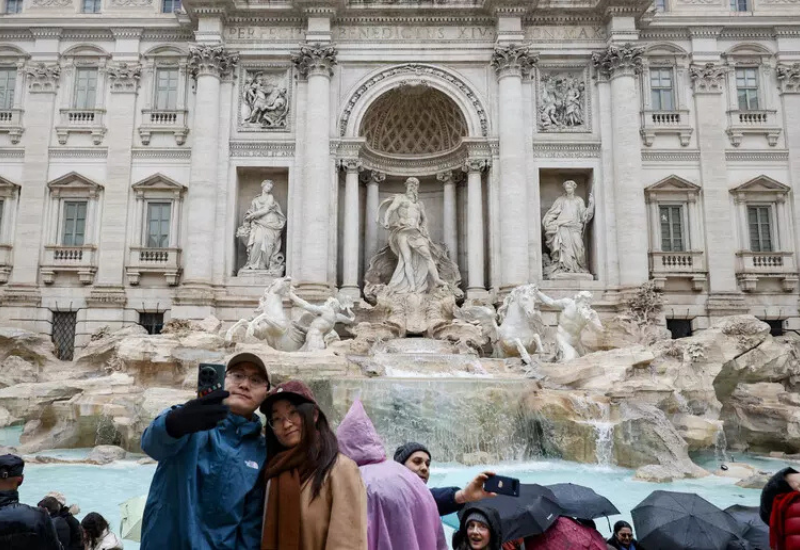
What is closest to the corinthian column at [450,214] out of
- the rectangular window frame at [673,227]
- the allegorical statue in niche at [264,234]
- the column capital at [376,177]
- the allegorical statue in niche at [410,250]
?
the allegorical statue in niche at [410,250]

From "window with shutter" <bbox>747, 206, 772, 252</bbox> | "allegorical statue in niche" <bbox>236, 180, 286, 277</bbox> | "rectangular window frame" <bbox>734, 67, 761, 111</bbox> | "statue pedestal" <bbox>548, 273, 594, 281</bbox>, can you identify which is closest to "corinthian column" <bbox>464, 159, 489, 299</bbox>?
"statue pedestal" <bbox>548, 273, 594, 281</bbox>

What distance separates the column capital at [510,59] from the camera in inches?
825

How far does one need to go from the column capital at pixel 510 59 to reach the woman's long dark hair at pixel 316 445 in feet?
66.5

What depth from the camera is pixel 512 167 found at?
807 inches

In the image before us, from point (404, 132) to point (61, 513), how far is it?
20.1 m

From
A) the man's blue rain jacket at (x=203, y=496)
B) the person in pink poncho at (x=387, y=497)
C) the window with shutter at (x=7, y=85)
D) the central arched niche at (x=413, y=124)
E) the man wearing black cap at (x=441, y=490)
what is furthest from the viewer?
the window with shutter at (x=7, y=85)

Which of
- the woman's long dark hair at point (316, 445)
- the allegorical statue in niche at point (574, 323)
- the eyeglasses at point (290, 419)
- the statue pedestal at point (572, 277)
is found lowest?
the woman's long dark hair at point (316, 445)

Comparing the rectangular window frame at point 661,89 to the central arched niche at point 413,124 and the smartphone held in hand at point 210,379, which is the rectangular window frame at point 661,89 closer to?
the central arched niche at point 413,124

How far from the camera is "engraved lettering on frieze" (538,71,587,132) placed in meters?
21.6

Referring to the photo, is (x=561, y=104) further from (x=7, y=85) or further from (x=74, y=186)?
(x=7, y=85)

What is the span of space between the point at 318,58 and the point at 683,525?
19600 mm

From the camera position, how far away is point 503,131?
20766 millimetres

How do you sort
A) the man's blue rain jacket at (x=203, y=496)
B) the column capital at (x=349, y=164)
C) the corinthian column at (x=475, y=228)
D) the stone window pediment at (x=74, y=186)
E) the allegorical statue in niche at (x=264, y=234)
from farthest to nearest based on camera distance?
the stone window pediment at (x=74, y=186) → the column capital at (x=349, y=164) → the allegorical statue in niche at (x=264, y=234) → the corinthian column at (x=475, y=228) → the man's blue rain jacket at (x=203, y=496)

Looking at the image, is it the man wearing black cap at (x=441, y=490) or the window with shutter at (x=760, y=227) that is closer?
the man wearing black cap at (x=441, y=490)
